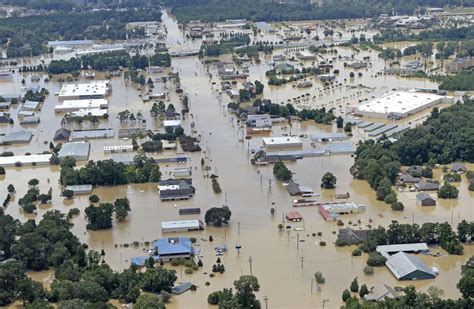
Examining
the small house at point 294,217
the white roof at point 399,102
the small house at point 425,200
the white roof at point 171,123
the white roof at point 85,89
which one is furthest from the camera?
the white roof at point 85,89

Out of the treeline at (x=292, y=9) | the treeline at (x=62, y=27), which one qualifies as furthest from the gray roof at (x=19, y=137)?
the treeline at (x=292, y=9)

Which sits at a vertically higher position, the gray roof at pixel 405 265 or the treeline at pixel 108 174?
the treeline at pixel 108 174

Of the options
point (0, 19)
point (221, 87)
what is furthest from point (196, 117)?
point (0, 19)

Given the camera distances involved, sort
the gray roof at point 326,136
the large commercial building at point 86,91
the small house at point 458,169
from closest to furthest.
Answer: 1. the small house at point 458,169
2. the gray roof at point 326,136
3. the large commercial building at point 86,91

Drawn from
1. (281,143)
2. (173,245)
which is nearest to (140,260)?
(173,245)

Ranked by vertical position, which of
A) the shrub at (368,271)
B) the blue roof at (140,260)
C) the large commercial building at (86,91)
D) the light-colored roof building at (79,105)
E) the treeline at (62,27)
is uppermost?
the treeline at (62,27)

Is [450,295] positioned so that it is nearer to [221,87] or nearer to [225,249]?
[225,249]

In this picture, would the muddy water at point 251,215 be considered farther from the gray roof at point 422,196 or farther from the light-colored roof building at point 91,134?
the light-colored roof building at point 91,134
